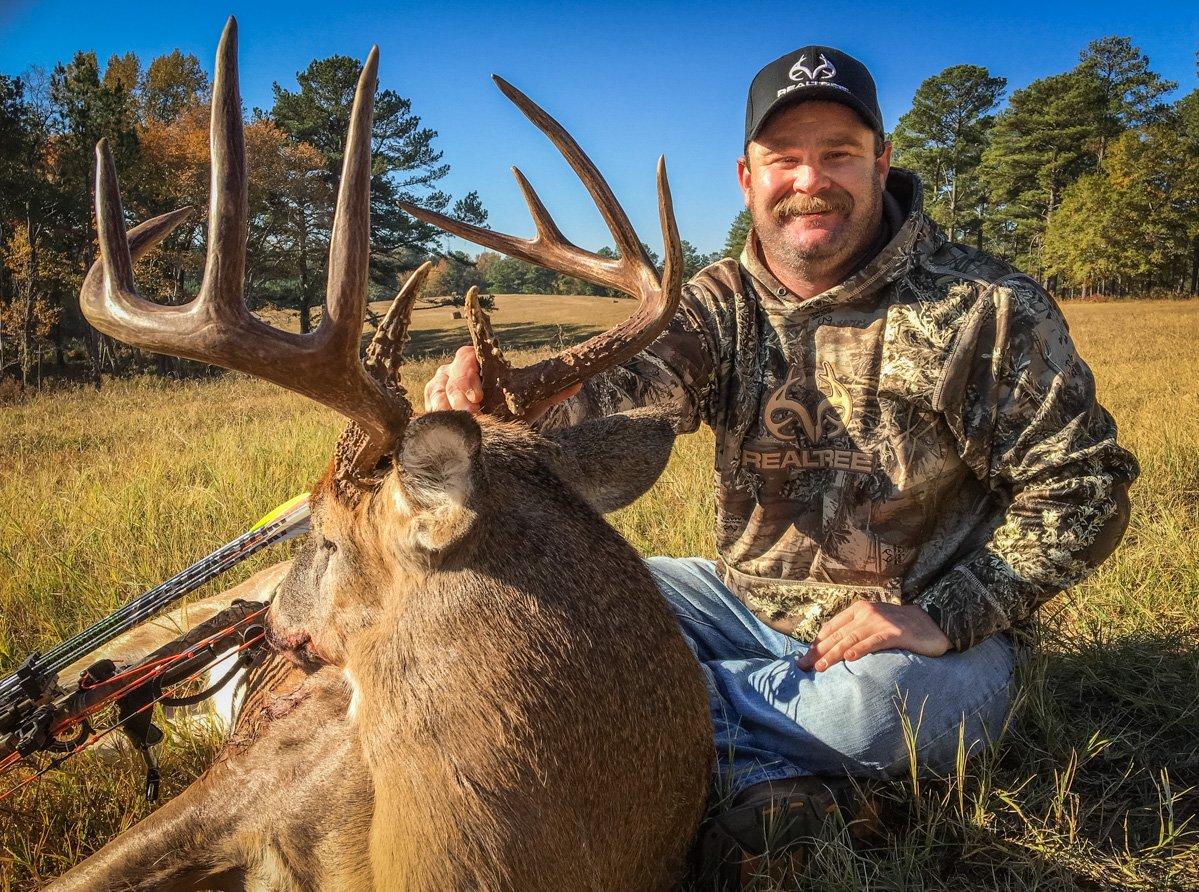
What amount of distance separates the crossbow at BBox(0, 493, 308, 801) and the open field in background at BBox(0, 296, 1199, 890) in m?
0.30

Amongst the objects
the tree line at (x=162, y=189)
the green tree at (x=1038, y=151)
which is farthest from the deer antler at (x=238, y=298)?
the green tree at (x=1038, y=151)

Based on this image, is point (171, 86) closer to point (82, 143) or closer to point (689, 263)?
point (82, 143)

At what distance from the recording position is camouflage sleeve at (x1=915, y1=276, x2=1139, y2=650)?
2867 millimetres

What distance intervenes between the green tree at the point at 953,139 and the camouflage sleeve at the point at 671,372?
180ft

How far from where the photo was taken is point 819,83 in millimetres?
3172

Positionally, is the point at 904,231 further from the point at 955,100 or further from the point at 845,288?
the point at 955,100

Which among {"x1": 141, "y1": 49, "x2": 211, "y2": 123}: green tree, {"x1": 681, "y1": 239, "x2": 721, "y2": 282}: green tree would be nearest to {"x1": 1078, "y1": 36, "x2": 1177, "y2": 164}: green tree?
{"x1": 681, "y1": 239, "x2": 721, "y2": 282}: green tree

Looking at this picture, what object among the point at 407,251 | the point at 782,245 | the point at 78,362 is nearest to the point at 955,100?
the point at 407,251

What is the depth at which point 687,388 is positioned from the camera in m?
3.47

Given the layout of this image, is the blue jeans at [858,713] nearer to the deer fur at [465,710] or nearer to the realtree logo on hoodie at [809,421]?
the deer fur at [465,710]

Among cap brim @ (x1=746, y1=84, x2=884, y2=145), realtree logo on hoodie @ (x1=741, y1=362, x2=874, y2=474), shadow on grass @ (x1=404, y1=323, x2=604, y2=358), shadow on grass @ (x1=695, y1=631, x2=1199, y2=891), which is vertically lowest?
shadow on grass @ (x1=695, y1=631, x2=1199, y2=891)

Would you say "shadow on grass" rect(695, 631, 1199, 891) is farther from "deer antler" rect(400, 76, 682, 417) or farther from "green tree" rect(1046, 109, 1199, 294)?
"green tree" rect(1046, 109, 1199, 294)

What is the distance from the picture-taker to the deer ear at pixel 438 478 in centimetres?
166

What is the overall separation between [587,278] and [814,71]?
1197 millimetres
